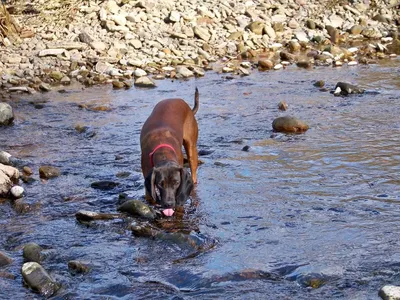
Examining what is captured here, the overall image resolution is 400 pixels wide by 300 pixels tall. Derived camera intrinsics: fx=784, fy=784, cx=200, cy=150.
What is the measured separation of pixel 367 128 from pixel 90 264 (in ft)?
17.4

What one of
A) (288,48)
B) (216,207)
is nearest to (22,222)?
(216,207)

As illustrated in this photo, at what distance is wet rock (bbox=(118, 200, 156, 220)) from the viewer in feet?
23.1

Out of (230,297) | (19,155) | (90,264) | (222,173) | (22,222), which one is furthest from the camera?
(19,155)

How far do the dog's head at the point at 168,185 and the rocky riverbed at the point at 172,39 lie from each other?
268 inches

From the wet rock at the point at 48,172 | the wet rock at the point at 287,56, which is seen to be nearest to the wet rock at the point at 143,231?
the wet rock at the point at 48,172

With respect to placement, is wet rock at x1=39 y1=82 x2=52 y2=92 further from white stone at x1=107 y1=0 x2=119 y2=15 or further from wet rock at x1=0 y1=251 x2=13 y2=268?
wet rock at x1=0 y1=251 x2=13 y2=268

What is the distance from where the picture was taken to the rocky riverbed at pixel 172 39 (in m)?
14.3

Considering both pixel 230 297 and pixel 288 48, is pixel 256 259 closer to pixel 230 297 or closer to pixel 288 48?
pixel 230 297

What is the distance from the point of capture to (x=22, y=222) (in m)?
6.96

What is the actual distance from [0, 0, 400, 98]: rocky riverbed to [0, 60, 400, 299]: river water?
1612mm

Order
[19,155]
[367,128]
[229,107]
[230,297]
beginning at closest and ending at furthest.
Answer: [230,297] < [19,155] < [367,128] < [229,107]

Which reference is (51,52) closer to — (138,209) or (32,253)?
(138,209)

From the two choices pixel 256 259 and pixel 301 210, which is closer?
pixel 256 259

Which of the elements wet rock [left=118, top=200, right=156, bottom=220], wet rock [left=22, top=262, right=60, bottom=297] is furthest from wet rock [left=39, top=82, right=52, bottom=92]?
wet rock [left=22, top=262, right=60, bottom=297]
